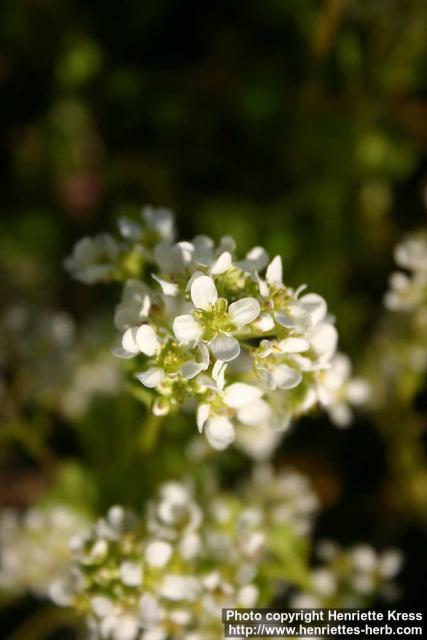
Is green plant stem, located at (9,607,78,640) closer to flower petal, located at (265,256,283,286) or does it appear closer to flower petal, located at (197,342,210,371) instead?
flower petal, located at (197,342,210,371)

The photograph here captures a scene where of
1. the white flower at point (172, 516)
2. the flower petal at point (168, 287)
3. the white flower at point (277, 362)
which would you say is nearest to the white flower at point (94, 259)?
the flower petal at point (168, 287)

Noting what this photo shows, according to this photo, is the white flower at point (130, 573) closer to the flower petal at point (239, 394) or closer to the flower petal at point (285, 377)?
the flower petal at point (239, 394)

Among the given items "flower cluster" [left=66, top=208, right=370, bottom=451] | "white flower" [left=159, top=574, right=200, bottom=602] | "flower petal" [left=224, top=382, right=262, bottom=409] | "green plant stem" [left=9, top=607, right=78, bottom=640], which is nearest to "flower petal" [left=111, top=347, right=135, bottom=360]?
"flower cluster" [left=66, top=208, right=370, bottom=451]

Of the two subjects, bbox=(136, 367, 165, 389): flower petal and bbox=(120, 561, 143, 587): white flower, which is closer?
bbox=(136, 367, 165, 389): flower petal

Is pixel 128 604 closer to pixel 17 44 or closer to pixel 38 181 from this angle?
pixel 38 181

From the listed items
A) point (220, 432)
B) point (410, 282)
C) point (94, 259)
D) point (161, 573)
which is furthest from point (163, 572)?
point (410, 282)

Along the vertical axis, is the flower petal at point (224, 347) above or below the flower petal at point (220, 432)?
above

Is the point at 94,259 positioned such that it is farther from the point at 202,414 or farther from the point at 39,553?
the point at 39,553

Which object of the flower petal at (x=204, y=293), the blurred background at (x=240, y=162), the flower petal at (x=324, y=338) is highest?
the blurred background at (x=240, y=162)
